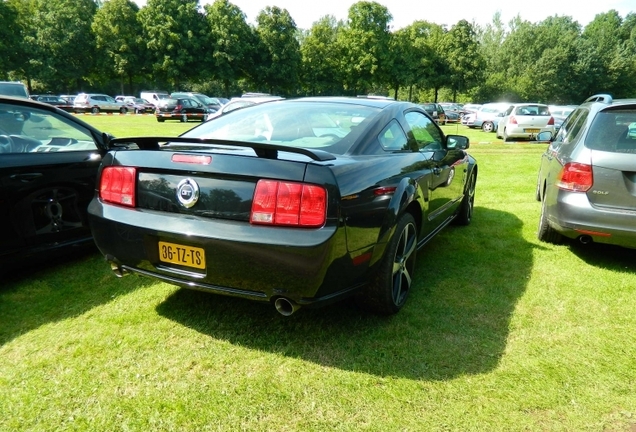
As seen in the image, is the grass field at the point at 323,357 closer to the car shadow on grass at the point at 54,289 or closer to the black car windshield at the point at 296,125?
the car shadow on grass at the point at 54,289

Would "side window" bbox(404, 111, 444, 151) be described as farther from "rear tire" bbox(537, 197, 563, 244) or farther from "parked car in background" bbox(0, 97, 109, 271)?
"parked car in background" bbox(0, 97, 109, 271)

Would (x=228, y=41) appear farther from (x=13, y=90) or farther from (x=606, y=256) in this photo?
(x=606, y=256)

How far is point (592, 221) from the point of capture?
12.7 feet

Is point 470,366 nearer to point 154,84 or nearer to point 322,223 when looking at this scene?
point 322,223

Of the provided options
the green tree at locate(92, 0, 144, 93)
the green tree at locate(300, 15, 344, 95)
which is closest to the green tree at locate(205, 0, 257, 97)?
the green tree at locate(300, 15, 344, 95)

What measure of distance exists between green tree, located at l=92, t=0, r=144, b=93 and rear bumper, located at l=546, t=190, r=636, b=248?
160 feet

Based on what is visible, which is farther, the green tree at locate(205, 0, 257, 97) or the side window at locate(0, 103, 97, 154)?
the green tree at locate(205, 0, 257, 97)

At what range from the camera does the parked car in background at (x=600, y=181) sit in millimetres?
3738

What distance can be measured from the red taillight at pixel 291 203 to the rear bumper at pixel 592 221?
8.92 ft

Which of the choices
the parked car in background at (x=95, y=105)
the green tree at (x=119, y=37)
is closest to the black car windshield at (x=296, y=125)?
the parked car in background at (x=95, y=105)

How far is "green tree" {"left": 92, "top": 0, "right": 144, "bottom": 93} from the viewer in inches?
1800

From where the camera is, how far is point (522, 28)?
7088cm

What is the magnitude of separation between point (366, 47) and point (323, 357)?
53419 millimetres

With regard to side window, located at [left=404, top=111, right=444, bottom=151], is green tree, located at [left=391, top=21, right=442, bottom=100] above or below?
above
